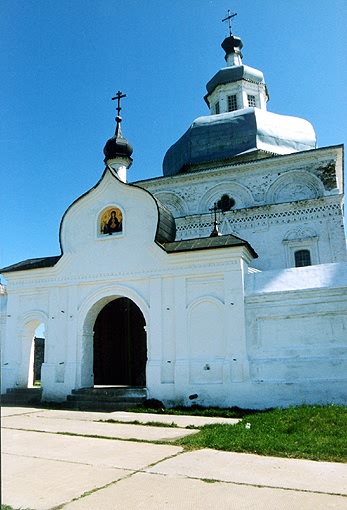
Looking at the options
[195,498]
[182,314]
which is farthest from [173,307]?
[195,498]

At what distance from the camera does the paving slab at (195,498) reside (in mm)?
3199

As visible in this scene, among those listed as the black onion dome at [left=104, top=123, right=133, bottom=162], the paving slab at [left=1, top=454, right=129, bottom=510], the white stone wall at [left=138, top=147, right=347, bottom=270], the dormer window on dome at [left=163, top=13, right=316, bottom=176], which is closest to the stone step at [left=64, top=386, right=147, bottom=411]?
the paving slab at [left=1, top=454, right=129, bottom=510]

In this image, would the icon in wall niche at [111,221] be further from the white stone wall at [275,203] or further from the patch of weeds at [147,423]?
the white stone wall at [275,203]

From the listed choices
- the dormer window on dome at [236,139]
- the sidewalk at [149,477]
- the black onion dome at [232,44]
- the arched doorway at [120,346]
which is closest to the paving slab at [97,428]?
the sidewalk at [149,477]

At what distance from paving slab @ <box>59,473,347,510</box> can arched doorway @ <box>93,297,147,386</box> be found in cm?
783

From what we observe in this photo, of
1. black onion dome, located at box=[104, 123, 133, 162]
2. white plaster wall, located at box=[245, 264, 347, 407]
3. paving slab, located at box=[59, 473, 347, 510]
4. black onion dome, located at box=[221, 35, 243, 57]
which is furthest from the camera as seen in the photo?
black onion dome, located at box=[221, 35, 243, 57]

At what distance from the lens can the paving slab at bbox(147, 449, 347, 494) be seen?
3791 mm

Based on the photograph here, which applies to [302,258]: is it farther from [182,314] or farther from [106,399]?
[106,399]

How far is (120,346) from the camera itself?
11.9 metres

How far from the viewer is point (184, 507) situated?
3.19m

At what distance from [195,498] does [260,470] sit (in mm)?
1078

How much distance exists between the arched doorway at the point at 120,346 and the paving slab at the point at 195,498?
7832 millimetres

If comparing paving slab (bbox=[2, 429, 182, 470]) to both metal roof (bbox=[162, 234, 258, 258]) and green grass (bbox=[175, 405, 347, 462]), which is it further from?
metal roof (bbox=[162, 234, 258, 258])

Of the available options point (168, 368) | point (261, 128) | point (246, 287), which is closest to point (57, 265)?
point (168, 368)
